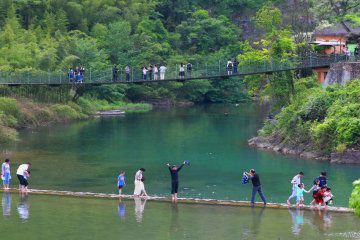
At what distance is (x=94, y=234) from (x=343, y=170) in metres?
16.2

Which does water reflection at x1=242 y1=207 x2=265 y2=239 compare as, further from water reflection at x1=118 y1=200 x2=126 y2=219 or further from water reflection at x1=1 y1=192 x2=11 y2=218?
water reflection at x1=1 y1=192 x2=11 y2=218

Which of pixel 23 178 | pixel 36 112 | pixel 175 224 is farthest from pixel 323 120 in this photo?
pixel 175 224

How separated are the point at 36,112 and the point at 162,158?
52.7 feet

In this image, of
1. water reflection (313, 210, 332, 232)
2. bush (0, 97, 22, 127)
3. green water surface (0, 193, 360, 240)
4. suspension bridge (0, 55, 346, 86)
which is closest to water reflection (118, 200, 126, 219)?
green water surface (0, 193, 360, 240)

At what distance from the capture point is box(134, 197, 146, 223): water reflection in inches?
819

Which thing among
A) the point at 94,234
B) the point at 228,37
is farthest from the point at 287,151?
the point at 228,37

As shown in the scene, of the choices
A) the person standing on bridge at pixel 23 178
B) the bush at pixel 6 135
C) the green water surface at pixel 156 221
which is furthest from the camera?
the bush at pixel 6 135

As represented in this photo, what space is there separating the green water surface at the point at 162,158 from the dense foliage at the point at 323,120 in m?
1.38

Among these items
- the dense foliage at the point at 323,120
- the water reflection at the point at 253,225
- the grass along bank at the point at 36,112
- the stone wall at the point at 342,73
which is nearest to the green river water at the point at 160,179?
the water reflection at the point at 253,225

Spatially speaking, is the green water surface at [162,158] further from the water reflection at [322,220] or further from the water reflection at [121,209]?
the water reflection at [121,209]

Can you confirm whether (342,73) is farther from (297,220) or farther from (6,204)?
(6,204)

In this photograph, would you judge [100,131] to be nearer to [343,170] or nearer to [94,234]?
[343,170]

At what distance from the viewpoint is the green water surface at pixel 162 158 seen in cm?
2880

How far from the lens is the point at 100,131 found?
4828cm
